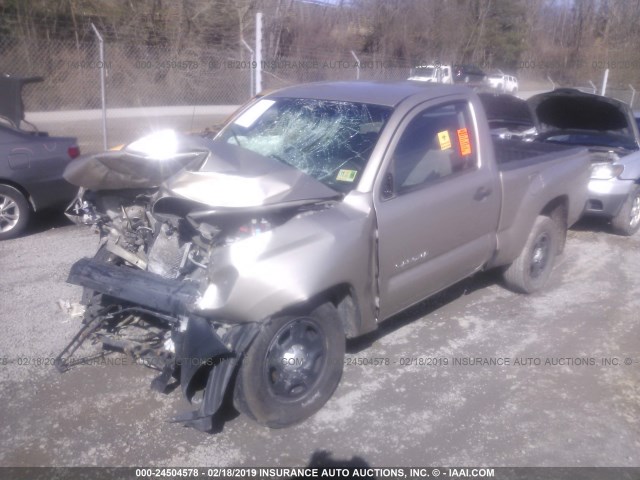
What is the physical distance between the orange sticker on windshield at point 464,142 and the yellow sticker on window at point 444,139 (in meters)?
0.14

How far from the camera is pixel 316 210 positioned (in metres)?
3.64

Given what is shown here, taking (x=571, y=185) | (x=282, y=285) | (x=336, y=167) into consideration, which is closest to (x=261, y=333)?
(x=282, y=285)

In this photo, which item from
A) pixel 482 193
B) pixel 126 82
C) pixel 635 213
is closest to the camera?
pixel 482 193

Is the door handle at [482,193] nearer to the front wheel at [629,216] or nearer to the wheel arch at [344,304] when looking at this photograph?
the wheel arch at [344,304]

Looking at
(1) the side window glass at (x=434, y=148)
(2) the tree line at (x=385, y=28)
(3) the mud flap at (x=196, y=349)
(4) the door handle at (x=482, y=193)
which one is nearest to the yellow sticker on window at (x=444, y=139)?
(1) the side window glass at (x=434, y=148)

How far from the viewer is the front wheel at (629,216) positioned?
7521 mm

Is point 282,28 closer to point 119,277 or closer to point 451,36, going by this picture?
point 451,36

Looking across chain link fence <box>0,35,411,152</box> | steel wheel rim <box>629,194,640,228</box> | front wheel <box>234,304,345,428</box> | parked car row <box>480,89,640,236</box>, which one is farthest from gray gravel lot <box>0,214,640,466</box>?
chain link fence <box>0,35,411,152</box>

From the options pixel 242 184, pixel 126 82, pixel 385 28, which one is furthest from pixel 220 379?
pixel 385 28

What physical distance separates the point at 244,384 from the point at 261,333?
0.30m

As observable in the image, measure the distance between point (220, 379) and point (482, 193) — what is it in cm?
246

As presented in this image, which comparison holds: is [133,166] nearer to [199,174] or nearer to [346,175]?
[199,174]

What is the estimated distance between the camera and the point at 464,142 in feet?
15.2

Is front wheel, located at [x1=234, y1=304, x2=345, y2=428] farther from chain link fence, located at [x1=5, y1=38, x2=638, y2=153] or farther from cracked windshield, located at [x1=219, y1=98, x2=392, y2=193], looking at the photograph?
chain link fence, located at [x1=5, y1=38, x2=638, y2=153]
